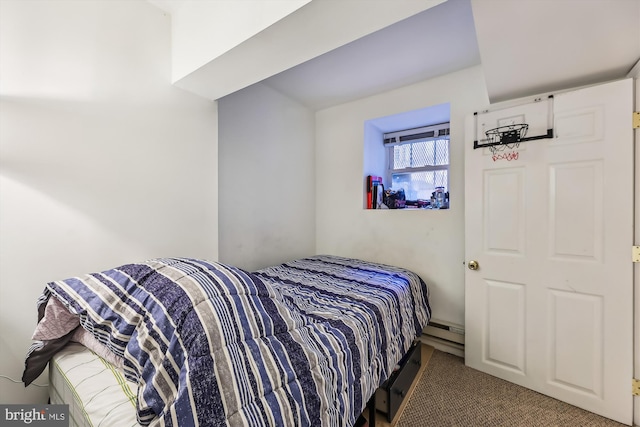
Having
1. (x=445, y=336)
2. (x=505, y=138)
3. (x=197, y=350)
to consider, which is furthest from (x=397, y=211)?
(x=197, y=350)

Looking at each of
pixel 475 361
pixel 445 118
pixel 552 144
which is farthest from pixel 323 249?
pixel 552 144

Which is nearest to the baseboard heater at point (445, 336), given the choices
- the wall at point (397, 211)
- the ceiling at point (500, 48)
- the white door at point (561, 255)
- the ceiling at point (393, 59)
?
the wall at point (397, 211)

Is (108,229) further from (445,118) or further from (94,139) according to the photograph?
(445,118)

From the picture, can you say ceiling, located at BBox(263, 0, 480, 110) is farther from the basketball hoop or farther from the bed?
the bed

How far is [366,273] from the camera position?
93.0 inches

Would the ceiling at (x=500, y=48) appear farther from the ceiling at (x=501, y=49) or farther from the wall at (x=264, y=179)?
the wall at (x=264, y=179)

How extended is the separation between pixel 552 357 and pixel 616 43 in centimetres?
195

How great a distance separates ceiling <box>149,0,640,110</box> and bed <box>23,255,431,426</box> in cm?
134

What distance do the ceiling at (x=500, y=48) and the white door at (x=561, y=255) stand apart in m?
0.17

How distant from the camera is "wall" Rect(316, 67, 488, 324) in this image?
2.35 metres

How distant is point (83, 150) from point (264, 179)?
1509 millimetres

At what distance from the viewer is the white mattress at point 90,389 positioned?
29.5 inches

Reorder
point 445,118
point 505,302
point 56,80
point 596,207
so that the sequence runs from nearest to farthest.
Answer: point 56,80 < point 596,207 < point 505,302 < point 445,118

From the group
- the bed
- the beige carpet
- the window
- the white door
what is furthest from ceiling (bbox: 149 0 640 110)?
the beige carpet
